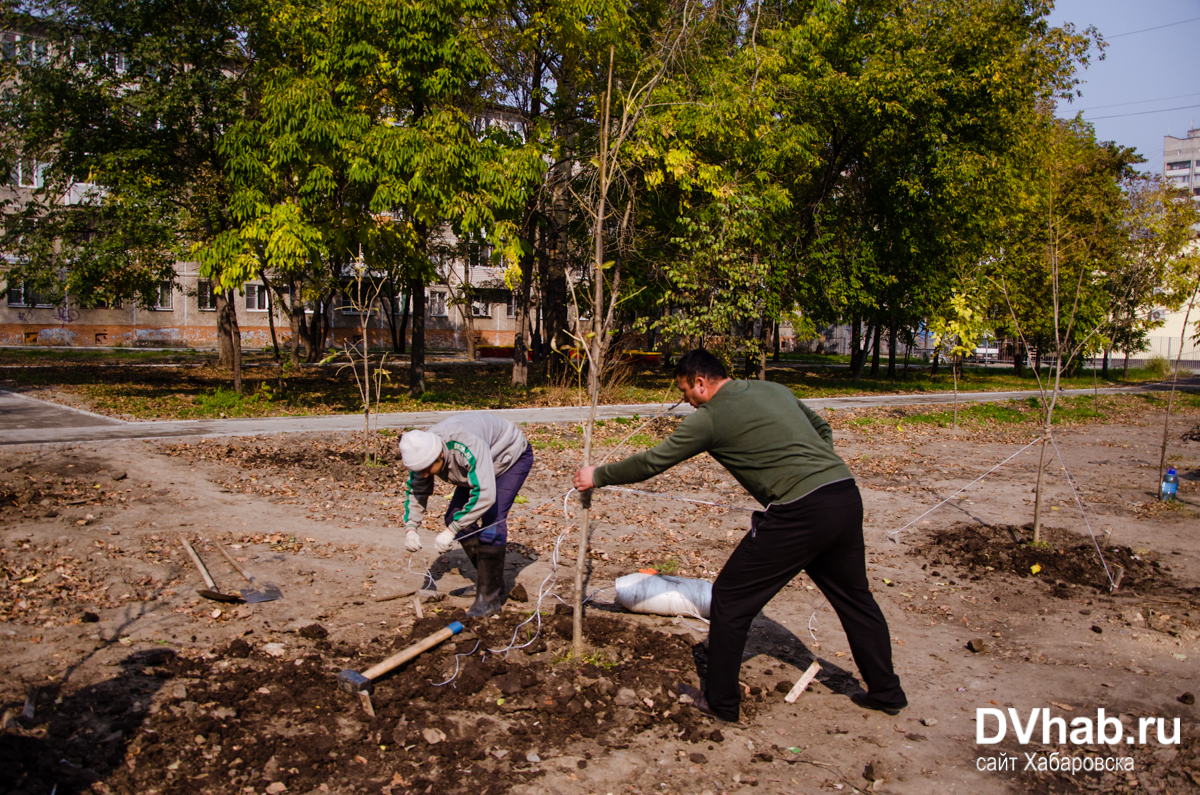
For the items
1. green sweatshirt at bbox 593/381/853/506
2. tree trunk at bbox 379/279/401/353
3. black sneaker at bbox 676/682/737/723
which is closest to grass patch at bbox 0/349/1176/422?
tree trunk at bbox 379/279/401/353

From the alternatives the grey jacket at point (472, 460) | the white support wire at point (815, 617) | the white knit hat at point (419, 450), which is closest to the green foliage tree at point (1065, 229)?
the white support wire at point (815, 617)

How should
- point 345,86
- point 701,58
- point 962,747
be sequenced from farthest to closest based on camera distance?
point 701,58
point 345,86
point 962,747

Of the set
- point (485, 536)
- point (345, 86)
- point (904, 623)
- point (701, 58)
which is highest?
point (701, 58)

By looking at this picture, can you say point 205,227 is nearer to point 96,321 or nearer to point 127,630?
point 127,630

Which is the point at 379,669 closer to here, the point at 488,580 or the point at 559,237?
the point at 488,580

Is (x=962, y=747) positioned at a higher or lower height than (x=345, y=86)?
lower

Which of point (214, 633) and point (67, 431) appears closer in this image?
point (214, 633)

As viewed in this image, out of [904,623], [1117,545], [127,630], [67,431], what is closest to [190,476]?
[67,431]

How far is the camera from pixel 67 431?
10555 mm

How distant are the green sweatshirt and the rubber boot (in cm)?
155

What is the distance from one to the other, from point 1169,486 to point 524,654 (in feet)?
27.7

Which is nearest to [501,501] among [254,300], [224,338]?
[224,338]

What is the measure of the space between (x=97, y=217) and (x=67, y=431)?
5378mm

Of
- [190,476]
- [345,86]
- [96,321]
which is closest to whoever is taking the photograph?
[190,476]
